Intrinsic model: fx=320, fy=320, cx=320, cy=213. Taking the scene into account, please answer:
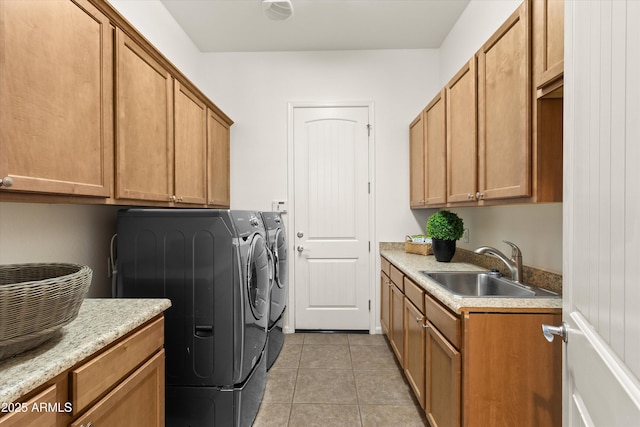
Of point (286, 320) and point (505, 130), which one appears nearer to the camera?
point (505, 130)

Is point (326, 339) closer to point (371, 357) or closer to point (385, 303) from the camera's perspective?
point (371, 357)

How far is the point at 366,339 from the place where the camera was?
306cm

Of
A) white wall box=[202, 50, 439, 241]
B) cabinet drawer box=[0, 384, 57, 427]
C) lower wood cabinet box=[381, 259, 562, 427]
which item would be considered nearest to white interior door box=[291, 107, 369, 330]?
white wall box=[202, 50, 439, 241]

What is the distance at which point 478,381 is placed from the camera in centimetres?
125

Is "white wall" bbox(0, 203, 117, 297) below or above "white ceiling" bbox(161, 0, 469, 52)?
below

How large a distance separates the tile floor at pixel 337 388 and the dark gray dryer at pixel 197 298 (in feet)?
1.39

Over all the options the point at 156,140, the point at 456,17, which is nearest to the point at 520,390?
the point at 156,140

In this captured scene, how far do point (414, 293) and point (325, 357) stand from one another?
118cm

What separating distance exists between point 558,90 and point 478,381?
1.14 metres

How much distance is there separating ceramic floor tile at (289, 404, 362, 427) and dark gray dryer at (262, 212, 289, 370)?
57cm

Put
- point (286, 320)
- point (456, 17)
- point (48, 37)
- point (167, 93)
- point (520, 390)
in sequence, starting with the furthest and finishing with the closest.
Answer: point (286, 320), point (456, 17), point (167, 93), point (520, 390), point (48, 37)

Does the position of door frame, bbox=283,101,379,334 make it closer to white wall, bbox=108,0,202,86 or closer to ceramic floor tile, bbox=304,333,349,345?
ceramic floor tile, bbox=304,333,349,345

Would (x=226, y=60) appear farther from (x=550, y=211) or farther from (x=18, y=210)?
(x=550, y=211)

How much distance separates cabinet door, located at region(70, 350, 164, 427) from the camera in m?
0.93
